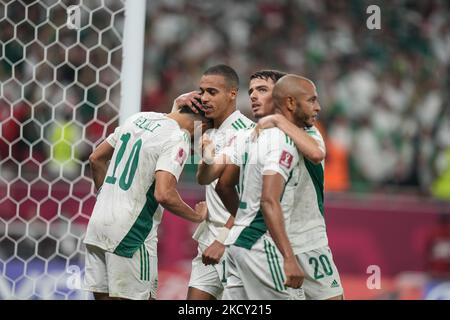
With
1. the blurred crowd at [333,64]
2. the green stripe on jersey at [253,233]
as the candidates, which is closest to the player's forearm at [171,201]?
the green stripe on jersey at [253,233]

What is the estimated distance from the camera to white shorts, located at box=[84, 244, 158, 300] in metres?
5.34

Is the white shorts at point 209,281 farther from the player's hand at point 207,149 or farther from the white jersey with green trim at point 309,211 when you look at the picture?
the white jersey with green trim at point 309,211

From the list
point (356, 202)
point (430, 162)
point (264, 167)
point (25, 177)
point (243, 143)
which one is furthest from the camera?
point (430, 162)

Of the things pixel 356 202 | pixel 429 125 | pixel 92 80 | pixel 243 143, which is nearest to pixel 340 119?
pixel 429 125

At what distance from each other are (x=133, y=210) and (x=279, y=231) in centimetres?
101

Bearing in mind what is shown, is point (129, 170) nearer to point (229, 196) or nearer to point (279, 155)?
point (229, 196)

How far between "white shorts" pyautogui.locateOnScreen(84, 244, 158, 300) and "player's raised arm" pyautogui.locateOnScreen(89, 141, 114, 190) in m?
0.49

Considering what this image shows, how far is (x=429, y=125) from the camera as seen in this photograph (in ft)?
36.9

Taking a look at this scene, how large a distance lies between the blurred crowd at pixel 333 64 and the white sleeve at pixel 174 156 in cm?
434

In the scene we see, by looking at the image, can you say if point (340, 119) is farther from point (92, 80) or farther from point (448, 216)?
point (92, 80)

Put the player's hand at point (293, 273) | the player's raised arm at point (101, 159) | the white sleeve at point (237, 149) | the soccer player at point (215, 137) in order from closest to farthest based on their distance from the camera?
1. the player's hand at point (293, 273)
2. the white sleeve at point (237, 149)
3. the player's raised arm at point (101, 159)
4. the soccer player at point (215, 137)

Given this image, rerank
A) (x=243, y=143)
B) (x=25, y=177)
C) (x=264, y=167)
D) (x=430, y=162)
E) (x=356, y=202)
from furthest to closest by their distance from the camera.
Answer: (x=430, y=162) → (x=356, y=202) → (x=25, y=177) → (x=243, y=143) → (x=264, y=167)

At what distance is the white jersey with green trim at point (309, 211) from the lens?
5.04m

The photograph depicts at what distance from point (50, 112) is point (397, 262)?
361 centimetres
